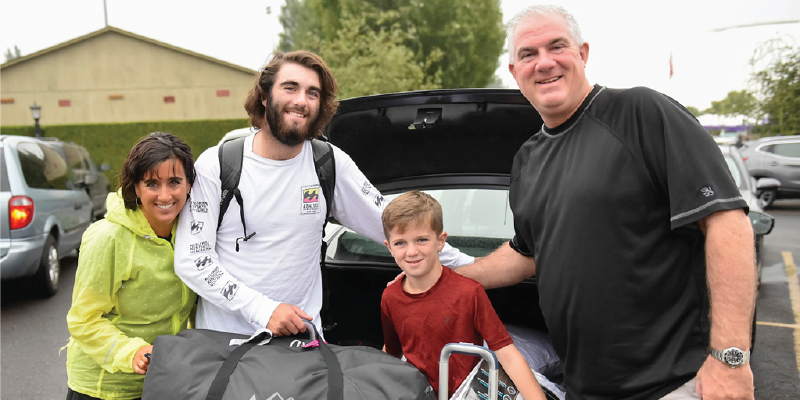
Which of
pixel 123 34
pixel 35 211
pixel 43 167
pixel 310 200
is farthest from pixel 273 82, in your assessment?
pixel 123 34

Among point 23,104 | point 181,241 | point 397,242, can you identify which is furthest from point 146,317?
point 23,104

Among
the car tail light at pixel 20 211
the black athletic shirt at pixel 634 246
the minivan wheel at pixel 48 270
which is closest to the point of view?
the black athletic shirt at pixel 634 246

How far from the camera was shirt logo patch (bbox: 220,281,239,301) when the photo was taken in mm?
2041

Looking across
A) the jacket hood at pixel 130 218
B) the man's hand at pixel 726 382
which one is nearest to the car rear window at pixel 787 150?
the man's hand at pixel 726 382

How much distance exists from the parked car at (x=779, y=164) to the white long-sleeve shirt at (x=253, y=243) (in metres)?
15.0

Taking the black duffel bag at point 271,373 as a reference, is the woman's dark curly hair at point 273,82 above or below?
above

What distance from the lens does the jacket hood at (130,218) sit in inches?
82.7

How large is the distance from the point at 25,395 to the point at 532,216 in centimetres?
413

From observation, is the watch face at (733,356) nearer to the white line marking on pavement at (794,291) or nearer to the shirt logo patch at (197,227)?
the shirt logo patch at (197,227)

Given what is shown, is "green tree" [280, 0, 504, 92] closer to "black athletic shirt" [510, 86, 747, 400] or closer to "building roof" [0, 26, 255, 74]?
"building roof" [0, 26, 255, 74]

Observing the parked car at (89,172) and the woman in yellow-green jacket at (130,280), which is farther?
the parked car at (89,172)

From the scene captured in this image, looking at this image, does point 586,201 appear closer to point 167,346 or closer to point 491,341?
point 491,341

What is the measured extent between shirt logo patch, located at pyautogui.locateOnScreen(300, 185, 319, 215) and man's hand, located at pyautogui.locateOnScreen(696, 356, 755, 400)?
4.90ft

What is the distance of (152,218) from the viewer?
2178mm
